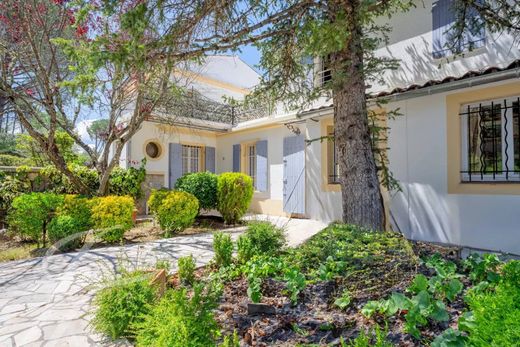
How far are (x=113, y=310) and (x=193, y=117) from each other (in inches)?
471

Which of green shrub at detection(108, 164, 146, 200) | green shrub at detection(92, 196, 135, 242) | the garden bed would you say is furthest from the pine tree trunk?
green shrub at detection(108, 164, 146, 200)

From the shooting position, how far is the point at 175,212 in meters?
8.41

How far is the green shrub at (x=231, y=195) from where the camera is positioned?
10.3m

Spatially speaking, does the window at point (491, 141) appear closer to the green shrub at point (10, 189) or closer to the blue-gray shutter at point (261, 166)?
the blue-gray shutter at point (261, 166)

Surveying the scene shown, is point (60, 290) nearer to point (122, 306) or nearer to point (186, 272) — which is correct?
point (186, 272)

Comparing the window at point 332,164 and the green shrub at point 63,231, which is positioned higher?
the window at point 332,164

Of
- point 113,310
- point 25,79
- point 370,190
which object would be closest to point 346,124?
point 370,190

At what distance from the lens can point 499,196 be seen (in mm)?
6551

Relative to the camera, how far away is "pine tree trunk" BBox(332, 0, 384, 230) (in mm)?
4578

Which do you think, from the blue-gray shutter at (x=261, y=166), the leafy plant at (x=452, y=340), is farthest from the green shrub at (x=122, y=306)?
the blue-gray shutter at (x=261, y=166)

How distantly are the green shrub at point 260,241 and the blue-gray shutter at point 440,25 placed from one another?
6.88m

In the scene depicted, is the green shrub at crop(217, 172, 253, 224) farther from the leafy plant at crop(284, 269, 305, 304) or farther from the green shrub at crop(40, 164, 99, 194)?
the leafy plant at crop(284, 269, 305, 304)

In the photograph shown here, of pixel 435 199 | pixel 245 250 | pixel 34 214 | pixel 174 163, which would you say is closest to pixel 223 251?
pixel 245 250

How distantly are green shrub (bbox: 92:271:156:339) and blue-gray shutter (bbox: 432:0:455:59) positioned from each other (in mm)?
8899
